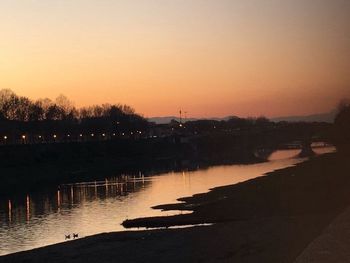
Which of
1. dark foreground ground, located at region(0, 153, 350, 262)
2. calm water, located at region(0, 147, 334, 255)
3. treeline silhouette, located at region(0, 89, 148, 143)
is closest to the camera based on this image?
dark foreground ground, located at region(0, 153, 350, 262)

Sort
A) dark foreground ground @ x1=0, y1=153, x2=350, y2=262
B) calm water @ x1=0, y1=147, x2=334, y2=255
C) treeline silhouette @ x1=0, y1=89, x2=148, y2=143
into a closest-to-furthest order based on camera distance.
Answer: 1. dark foreground ground @ x1=0, y1=153, x2=350, y2=262
2. calm water @ x1=0, y1=147, x2=334, y2=255
3. treeline silhouette @ x1=0, y1=89, x2=148, y2=143

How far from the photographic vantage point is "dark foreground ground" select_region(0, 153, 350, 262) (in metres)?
20.3

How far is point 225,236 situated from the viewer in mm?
23938

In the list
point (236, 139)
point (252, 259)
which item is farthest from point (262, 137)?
point (252, 259)

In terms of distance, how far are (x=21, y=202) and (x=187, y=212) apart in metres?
21.9

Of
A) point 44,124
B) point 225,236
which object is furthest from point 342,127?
point 225,236

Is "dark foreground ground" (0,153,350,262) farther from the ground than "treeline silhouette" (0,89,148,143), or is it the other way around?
"treeline silhouette" (0,89,148,143)

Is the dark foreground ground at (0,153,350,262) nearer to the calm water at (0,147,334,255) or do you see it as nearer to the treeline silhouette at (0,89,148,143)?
the calm water at (0,147,334,255)

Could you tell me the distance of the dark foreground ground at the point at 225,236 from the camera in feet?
66.6

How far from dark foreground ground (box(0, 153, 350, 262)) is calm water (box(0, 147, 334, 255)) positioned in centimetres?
340

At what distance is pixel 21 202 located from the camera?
169ft

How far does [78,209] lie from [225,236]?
22.0 m

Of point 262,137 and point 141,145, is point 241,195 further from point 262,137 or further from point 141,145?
point 262,137

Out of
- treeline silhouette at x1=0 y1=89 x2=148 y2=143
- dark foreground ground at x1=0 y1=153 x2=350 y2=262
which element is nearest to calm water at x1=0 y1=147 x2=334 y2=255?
dark foreground ground at x1=0 y1=153 x2=350 y2=262
